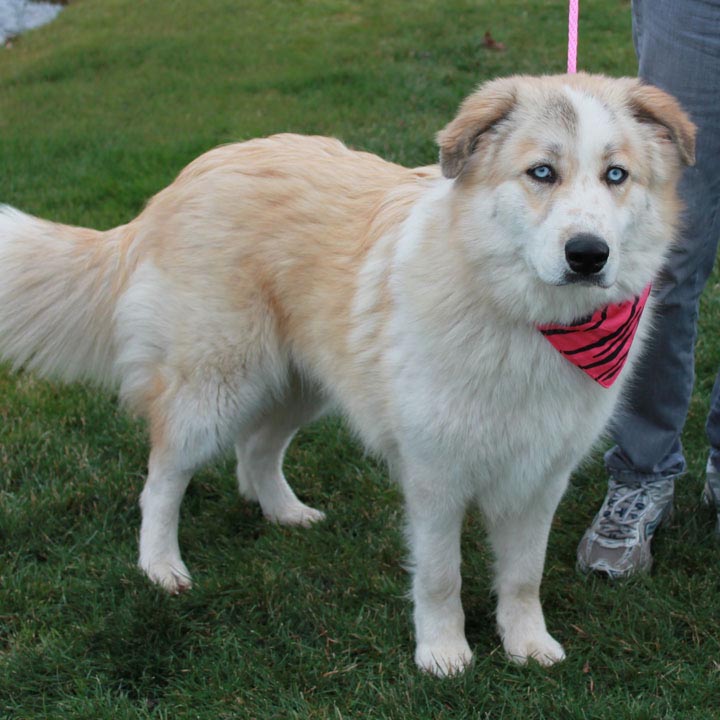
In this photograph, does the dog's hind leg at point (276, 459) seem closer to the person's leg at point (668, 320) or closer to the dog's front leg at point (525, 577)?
the dog's front leg at point (525, 577)

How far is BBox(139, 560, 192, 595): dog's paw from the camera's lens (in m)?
3.31

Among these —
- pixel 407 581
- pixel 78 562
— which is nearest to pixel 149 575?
pixel 78 562

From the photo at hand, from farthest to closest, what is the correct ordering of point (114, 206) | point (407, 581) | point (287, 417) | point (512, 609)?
point (114, 206)
point (287, 417)
point (407, 581)
point (512, 609)

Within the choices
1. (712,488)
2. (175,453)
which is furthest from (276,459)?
(712,488)

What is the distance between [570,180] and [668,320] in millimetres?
1102

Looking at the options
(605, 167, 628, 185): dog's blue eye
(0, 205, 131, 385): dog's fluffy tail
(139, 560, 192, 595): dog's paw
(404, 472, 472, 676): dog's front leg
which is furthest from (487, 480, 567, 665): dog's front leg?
(0, 205, 131, 385): dog's fluffy tail

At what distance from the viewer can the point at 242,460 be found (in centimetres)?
380

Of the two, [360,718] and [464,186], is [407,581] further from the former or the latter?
[464,186]

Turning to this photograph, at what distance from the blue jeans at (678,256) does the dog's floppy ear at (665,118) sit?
33cm

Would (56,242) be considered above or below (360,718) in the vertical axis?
above

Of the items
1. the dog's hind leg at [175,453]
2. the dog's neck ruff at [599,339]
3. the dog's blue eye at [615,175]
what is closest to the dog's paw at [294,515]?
the dog's hind leg at [175,453]

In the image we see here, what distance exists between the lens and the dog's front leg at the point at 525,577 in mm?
2936

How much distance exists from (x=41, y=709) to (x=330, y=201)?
174cm

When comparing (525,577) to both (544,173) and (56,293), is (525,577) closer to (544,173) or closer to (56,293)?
(544,173)
